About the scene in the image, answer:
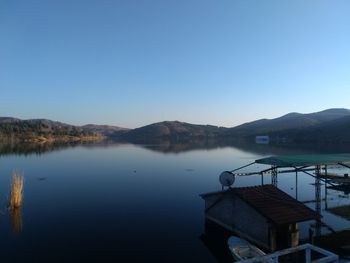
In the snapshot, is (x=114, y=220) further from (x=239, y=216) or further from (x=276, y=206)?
(x=276, y=206)

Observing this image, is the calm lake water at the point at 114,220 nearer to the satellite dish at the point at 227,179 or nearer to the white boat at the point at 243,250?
the white boat at the point at 243,250

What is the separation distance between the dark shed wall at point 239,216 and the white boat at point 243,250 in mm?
1451

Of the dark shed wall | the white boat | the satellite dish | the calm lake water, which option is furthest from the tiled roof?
the calm lake water

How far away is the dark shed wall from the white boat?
1451mm

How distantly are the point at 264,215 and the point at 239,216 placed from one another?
385 centimetres

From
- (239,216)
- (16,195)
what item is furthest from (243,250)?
(16,195)

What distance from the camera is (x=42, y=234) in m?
32.6

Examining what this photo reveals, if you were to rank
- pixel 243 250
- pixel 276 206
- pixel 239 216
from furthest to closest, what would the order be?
pixel 239 216 < pixel 276 206 < pixel 243 250

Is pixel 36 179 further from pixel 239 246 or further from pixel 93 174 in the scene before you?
pixel 239 246

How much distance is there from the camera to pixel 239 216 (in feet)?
91.5

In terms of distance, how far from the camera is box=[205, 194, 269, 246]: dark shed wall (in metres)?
25.2

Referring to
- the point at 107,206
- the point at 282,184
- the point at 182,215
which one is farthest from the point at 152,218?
the point at 282,184

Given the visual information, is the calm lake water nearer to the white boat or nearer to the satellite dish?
the white boat

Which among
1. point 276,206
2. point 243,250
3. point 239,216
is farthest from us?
point 239,216
